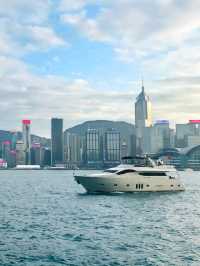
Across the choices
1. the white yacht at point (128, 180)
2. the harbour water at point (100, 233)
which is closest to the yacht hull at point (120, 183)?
the white yacht at point (128, 180)

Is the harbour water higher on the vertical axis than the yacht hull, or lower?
lower

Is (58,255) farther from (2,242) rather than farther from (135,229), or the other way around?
(135,229)

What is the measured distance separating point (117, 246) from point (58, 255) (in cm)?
594

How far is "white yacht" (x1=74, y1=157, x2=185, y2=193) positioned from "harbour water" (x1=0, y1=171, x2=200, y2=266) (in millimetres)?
12444

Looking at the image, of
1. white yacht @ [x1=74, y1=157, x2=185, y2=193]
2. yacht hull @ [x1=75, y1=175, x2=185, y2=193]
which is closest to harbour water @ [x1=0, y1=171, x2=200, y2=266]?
yacht hull @ [x1=75, y1=175, x2=185, y2=193]

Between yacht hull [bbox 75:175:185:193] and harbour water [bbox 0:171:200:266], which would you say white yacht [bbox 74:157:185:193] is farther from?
harbour water [bbox 0:171:200:266]

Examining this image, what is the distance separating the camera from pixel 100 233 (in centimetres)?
4716

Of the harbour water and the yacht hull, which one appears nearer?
the harbour water

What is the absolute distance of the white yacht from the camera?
8844cm

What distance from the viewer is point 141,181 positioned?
9094 centimetres

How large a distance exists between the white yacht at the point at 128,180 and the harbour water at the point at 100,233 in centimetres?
1244

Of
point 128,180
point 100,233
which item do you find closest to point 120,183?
point 128,180

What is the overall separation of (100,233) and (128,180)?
43.0 meters

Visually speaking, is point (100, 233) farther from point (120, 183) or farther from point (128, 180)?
point (128, 180)
